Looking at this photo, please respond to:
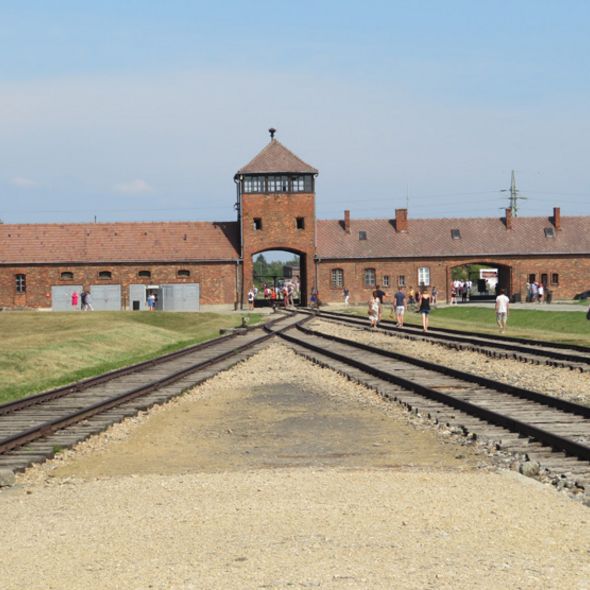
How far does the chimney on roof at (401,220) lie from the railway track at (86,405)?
47.7m

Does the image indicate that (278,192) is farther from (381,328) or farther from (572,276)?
(381,328)

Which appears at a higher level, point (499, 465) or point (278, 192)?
point (278, 192)

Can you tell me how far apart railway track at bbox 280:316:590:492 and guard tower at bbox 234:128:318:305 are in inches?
1740

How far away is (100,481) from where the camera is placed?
25.3 feet

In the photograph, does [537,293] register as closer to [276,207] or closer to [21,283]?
[276,207]

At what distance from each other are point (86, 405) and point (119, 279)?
165 feet

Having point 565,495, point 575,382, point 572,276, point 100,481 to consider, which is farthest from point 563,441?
point 572,276

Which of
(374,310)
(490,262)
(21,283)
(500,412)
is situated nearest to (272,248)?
(490,262)

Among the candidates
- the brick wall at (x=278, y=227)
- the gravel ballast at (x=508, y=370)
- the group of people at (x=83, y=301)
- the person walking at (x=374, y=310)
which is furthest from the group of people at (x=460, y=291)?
the gravel ballast at (x=508, y=370)

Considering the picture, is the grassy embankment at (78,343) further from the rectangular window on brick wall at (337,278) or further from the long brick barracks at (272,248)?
the rectangular window on brick wall at (337,278)

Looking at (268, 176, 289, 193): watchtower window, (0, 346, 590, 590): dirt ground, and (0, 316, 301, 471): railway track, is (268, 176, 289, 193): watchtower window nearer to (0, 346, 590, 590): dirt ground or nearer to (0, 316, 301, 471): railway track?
(0, 316, 301, 471): railway track

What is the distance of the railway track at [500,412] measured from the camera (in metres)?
8.06

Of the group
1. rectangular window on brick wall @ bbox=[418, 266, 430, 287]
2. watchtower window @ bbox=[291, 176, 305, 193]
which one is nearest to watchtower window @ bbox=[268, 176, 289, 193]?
watchtower window @ bbox=[291, 176, 305, 193]

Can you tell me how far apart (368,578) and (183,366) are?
1457 cm
